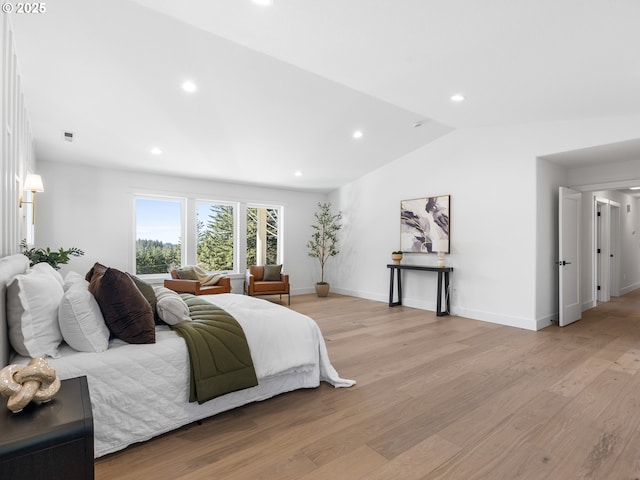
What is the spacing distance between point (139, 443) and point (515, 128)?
17.8ft

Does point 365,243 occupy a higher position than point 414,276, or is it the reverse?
point 365,243

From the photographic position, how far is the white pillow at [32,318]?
1.74m

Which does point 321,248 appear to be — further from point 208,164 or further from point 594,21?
point 594,21

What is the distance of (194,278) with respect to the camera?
5781 millimetres

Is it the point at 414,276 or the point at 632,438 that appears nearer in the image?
the point at 632,438

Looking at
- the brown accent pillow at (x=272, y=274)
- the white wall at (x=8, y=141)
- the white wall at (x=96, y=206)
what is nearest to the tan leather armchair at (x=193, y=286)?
the white wall at (x=96, y=206)

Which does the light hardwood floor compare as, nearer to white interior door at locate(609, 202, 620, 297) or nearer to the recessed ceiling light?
the recessed ceiling light

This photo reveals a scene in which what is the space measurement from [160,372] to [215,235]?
503 cm

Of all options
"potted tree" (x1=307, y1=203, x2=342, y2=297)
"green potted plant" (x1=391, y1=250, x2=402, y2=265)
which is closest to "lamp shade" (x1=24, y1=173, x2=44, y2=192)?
"potted tree" (x1=307, y1=203, x2=342, y2=297)

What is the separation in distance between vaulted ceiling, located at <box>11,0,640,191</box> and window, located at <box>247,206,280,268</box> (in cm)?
230

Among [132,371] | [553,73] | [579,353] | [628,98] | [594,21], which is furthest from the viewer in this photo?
[579,353]

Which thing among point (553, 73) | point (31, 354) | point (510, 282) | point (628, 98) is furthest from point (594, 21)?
point (31, 354)

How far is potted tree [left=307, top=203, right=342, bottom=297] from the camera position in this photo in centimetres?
768

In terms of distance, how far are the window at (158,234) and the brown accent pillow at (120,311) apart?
4291 millimetres
